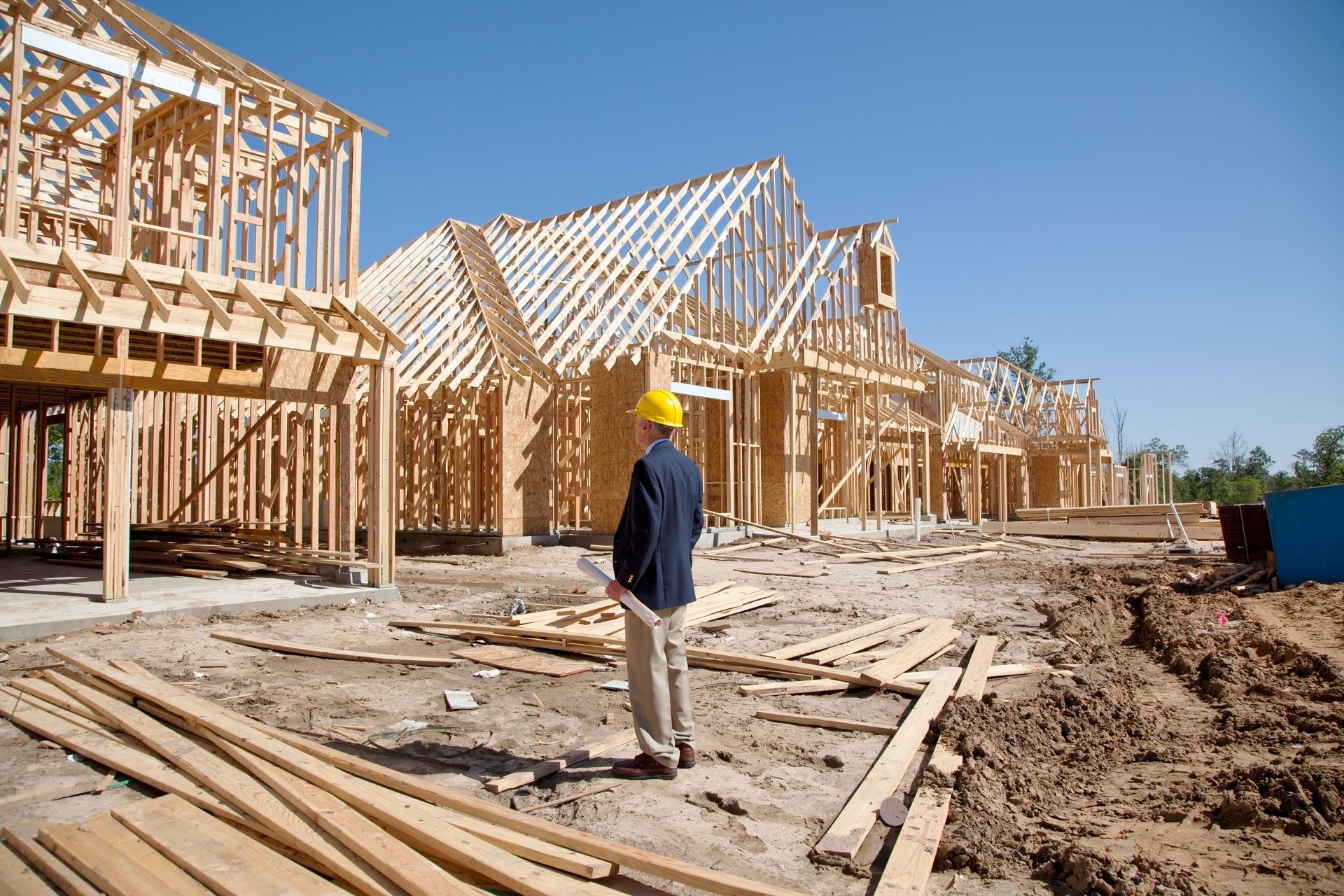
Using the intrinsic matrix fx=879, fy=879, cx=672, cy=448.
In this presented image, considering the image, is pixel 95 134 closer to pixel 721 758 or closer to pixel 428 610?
pixel 428 610

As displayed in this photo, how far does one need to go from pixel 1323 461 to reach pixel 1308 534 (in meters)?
41.9

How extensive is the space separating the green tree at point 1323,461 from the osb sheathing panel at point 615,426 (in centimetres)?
3958

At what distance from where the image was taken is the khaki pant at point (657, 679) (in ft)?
13.3

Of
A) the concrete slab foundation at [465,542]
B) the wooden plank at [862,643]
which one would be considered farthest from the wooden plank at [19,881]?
the concrete slab foundation at [465,542]

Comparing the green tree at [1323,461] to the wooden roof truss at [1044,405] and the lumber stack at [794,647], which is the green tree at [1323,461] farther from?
the lumber stack at [794,647]

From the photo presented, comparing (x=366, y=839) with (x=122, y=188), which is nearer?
(x=366, y=839)

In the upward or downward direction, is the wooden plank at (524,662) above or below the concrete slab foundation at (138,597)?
below

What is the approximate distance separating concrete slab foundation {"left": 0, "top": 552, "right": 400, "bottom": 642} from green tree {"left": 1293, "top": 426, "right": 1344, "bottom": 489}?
151 feet

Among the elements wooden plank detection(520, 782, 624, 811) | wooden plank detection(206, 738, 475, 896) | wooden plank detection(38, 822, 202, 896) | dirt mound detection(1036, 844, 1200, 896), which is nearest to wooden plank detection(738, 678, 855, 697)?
wooden plank detection(520, 782, 624, 811)

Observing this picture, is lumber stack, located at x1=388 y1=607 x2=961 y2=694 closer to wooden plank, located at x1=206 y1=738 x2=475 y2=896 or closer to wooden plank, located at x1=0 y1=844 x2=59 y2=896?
wooden plank, located at x1=206 y1=738 x2=475 y2=896

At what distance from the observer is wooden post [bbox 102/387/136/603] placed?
798cm

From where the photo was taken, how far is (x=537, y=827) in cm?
315

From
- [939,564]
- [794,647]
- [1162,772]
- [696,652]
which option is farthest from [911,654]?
[939,564]

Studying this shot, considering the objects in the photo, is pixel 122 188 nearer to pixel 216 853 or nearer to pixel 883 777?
pixel 216 853
